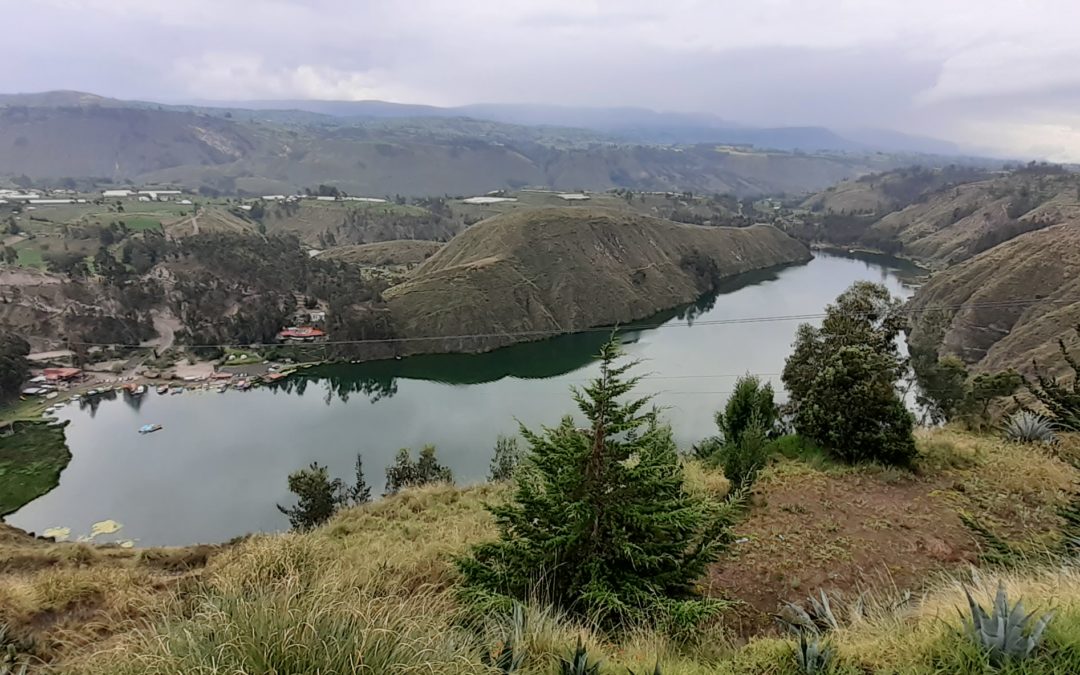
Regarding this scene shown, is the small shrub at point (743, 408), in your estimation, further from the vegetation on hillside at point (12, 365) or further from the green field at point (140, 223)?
the green field at point (140, 223)

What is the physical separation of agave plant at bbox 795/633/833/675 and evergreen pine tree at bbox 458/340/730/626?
1.09 meters

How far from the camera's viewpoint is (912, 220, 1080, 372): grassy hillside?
32.4 m

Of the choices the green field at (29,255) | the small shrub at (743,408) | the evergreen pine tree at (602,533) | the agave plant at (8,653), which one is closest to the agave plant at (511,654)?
the evergreen pine tree at (602,533)

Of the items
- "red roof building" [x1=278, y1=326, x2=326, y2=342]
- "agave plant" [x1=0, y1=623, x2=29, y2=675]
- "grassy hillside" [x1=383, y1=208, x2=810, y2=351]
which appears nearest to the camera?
"agave plant" [x1=0, y1=623, x2=29, y2=675]

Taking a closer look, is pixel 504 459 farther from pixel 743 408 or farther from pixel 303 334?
pixel 303 334

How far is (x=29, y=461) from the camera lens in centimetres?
2894

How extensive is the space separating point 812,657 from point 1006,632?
0.73 metres

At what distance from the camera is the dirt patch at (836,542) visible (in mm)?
5145

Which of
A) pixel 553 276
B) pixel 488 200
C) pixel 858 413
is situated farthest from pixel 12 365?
pixel 488 200

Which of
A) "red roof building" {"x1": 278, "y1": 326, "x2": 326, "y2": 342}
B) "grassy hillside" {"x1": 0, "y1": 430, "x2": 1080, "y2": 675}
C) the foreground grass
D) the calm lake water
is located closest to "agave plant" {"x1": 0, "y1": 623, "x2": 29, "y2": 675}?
"grassy hillside" {"x1": 0, "y1": 430, "x2": 1080, "y2": 675}

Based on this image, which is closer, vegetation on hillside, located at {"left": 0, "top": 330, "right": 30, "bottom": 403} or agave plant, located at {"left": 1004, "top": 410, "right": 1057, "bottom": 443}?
agave plant, located at {"left": 1004, "top": 410, "right": 1057, "bottom": 443}

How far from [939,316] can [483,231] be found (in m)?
43.5

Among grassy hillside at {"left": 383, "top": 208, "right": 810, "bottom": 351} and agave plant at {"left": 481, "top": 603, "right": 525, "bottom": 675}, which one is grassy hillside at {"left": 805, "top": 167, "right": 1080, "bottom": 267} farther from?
agave plant at {"left": 481, "top": 603, "right": 525, "bottom": 675}

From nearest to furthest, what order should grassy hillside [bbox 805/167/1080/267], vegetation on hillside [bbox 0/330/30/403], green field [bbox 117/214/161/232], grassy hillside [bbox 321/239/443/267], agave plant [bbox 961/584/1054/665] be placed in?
agave plant [bbox 961/584/1054/665] < vegetation on hillside [bbox 0/330/30/403] < green field [bbox 117/214/161/232] < grassy hillside [bbox 805/167/1080/267] < grassy hillside [bbox 321/239/443/267]
